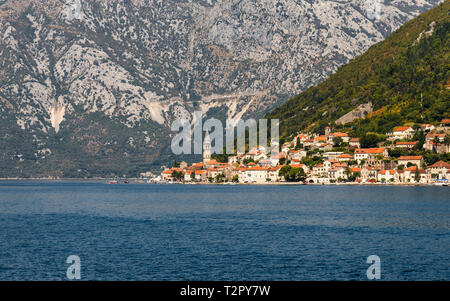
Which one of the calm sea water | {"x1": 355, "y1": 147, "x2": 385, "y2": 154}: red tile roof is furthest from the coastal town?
the calm sea water

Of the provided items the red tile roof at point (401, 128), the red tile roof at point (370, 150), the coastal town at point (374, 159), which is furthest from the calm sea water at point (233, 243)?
the red tile roof at point (401, 128)

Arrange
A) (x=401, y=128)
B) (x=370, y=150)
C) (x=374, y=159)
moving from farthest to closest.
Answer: (x=370, y=150) < (x=401, y=128) < (x=374, y=159)

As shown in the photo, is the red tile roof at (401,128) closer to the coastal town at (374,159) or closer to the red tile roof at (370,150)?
the coastal town at (374,159)

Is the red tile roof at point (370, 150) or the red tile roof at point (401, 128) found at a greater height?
the red tile roof at point (401, 128)

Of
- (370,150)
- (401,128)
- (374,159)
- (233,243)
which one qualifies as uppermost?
(401,128)

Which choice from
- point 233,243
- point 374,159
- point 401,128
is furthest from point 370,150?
point 233,243

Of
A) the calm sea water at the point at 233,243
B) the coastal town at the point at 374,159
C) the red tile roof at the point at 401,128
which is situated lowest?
the calm sea water at the point at 233,243

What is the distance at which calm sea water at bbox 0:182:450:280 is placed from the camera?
4056 cm

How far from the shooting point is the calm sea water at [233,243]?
133ft

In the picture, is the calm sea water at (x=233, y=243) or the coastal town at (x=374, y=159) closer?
the calm sea water at (x=233, y=243)

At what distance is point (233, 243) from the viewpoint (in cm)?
5284

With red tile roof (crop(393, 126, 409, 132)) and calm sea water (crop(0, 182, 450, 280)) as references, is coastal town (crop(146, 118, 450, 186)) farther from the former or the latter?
calm sea water (crop(0, 182, 450, 280))

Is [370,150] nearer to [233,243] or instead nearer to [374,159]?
[374,159]
